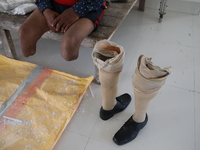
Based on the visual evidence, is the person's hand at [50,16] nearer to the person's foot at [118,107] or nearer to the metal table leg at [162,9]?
the person's foot at [118,107]

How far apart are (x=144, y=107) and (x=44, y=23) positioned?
25.5 inches

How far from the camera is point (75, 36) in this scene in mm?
904

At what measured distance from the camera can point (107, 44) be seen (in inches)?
32.3

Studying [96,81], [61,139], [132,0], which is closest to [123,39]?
[132,0]

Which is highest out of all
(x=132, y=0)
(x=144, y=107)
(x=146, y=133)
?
(x=132, y=0)

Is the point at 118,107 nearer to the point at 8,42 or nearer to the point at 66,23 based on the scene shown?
the point at 66,23

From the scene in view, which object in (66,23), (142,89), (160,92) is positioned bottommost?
(160,92)

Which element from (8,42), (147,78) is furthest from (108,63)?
(8,42)

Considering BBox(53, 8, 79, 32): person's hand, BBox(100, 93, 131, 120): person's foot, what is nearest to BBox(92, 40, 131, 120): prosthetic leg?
BBox(100, 93, 131, 120): person's foot

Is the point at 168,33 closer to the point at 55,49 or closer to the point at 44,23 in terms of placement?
the point at 55,49

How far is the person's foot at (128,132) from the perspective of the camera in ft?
2.85

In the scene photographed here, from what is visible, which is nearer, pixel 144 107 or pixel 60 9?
pixel 144 107

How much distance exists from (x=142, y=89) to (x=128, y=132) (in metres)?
0.27

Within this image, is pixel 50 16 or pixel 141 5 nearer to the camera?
pixel 50 16
